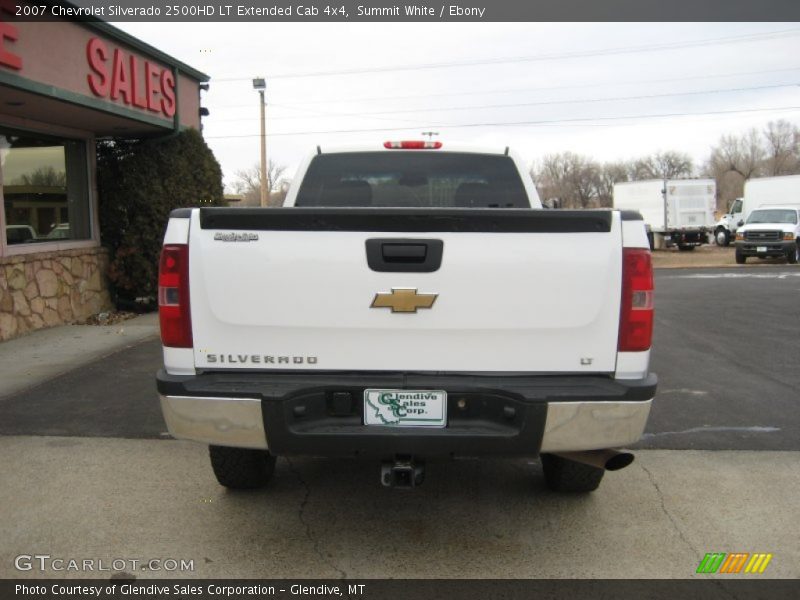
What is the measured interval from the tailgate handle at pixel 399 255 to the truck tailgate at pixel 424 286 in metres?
0.01

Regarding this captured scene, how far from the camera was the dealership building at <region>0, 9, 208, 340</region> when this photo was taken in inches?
310

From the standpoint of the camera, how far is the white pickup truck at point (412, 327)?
300 centimetres

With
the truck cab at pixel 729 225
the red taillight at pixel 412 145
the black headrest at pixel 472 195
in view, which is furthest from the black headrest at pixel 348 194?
the truck cab at pixel 729 225

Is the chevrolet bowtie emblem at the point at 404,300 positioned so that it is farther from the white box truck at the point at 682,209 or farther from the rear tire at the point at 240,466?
the white box truck at the point at 682,209

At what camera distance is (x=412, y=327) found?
3037 mm

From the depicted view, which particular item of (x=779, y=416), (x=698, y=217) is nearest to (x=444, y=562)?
(x=779, y=416)

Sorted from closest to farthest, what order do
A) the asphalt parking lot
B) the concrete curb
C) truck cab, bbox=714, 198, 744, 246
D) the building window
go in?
the asphalt parking lot, the concrete curb, the building window, truck cab, bbox=714, 198, 744, 246

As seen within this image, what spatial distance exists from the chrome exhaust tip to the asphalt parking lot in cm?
51

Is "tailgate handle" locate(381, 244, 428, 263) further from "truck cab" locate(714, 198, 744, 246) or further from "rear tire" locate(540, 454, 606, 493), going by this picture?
"truck cab" locate(714, 198, 744, 246)

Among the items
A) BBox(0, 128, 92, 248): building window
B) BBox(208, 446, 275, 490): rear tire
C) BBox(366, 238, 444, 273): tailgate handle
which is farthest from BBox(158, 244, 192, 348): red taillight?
BBox(0, 128, 92, 248): building window

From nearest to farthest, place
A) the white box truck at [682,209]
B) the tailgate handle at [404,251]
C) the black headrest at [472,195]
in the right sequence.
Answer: the tailgate handle at [404,251], the black headrest at [472,195], the white box truck at [682,209]

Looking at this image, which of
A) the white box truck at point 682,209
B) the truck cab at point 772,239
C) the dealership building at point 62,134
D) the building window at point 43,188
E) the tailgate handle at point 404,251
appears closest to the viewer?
the tailgate handle at point 404,251

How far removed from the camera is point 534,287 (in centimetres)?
301

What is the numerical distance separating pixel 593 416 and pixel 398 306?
969mm
